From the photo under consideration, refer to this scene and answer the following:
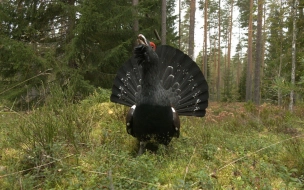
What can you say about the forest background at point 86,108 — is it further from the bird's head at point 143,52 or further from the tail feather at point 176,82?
the bird's head at point 143,52

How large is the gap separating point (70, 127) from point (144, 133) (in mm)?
991

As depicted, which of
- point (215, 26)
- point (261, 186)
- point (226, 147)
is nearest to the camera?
point (261, 186)

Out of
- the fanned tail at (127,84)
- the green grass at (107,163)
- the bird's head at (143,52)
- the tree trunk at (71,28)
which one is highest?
the tree trunk at (71,28)

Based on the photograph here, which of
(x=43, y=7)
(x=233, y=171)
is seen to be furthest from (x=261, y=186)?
(x=43, y=7)

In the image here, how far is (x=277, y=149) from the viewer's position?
163 inches

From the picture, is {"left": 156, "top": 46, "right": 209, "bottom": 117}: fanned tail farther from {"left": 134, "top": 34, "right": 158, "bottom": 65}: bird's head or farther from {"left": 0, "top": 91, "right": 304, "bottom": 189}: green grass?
{"left": 134, "top": 34, "right": 158, "bottom": 65}: bird's head

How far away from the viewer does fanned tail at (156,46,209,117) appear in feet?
14.9

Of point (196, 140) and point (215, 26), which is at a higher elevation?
point (215, 26)

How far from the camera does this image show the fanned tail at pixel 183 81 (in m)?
4.55

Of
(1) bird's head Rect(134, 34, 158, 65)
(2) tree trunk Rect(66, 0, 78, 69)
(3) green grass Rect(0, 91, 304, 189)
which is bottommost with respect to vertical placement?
(3) green grass Rect(0, 91, 304, 189)

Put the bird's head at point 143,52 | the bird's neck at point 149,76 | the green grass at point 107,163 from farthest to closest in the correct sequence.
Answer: the bird's neck at point 149,76, the bird's head at point 143,52, the green grass at point 107,163

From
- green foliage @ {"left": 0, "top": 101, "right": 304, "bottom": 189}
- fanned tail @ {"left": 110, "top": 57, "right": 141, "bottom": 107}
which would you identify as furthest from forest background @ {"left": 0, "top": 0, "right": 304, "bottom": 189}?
fanned tail @ {"left": 110, "top": 57, "right": 141, "bottom": 107}

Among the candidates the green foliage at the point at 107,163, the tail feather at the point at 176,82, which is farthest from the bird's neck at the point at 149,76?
the tail feather at the point at 176,82

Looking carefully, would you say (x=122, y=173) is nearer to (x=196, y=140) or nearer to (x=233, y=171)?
(x=233, y=171)
